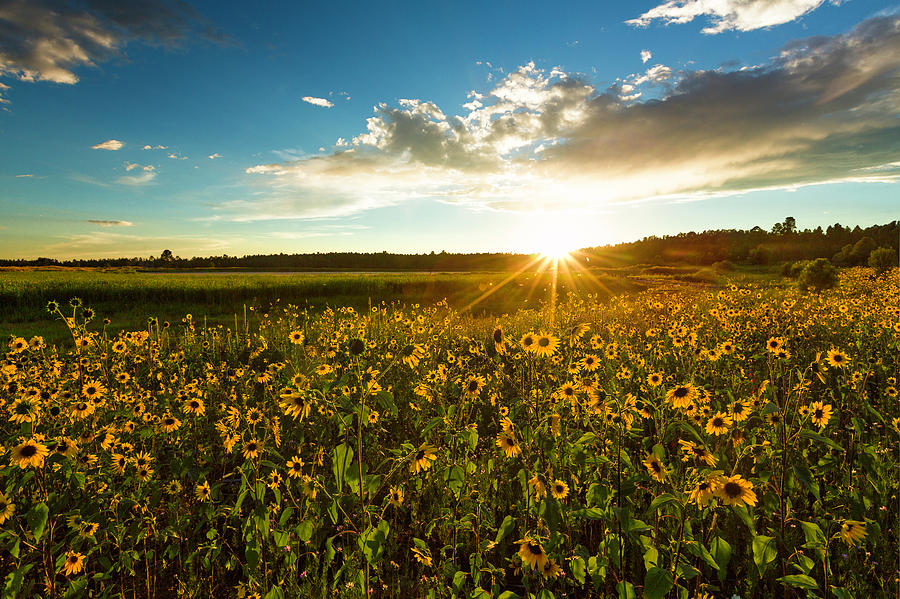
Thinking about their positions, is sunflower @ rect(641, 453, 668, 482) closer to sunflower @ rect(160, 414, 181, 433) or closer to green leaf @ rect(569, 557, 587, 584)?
green leaf @ rect(569, 557, 587, 584)

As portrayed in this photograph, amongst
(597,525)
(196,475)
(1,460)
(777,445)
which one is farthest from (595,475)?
(1,460)

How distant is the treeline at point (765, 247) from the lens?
2751 inches

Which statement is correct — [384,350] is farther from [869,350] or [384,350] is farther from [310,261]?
[310,261]

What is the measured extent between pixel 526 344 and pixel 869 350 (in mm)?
6991

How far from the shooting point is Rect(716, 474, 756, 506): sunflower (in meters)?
1.93

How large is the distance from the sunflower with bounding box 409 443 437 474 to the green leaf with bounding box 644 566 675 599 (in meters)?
→ 1.04

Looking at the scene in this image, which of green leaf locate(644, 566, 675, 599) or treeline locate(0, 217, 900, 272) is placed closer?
green leaf locate(644, 566, 675, 599)

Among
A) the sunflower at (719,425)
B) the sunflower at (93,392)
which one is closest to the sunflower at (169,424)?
the sunflower at (93,392)

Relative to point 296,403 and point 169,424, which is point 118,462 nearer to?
point 169,424

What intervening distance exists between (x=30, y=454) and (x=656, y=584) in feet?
11.3

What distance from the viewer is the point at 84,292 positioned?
2091 cm

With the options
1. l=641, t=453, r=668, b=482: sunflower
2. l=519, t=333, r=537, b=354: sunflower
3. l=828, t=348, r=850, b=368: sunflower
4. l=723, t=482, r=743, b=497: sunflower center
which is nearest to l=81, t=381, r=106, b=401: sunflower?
l=519, t=333, r=537, b=354: sunflower

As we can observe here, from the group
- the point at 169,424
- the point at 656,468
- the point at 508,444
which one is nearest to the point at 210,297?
the point at 169,424

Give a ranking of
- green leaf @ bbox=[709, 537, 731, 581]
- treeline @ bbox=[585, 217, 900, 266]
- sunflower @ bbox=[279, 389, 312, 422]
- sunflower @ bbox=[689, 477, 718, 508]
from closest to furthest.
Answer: green leaf @ bbox=[709, 537, 731, 581] → sunflower @ bbox=[689, 477, 718, 508] → sunflower @ bbox=[279, 389, 312, 422] → treeline @ bbox=[585, 217, 900, 266]
